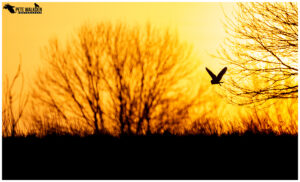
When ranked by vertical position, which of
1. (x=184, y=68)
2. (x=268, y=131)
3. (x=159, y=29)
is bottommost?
(x=268, y=131)

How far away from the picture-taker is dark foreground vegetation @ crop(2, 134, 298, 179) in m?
4.85

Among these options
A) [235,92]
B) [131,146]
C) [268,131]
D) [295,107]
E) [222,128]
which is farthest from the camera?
[235,92]

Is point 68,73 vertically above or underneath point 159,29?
underneath

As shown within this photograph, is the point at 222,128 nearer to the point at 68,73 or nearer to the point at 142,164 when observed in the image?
the point at 142,164

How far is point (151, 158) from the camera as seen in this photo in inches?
204

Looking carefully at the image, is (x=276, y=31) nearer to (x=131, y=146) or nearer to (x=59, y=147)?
(x=131, y=146)

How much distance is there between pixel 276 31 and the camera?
10.6 m

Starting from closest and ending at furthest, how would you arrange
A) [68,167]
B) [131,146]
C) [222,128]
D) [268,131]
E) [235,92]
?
[68,167] < [131,146] < [268,131] < [222,128] < [235,92]

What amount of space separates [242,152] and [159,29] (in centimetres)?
1750

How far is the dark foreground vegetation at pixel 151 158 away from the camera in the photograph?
485 cm

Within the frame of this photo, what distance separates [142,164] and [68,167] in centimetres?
99

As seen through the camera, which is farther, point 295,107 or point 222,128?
point 295,107

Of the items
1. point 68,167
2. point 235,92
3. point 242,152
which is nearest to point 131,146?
point 68,167

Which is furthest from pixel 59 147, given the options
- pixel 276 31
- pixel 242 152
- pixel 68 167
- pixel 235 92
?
pixel 276 31
